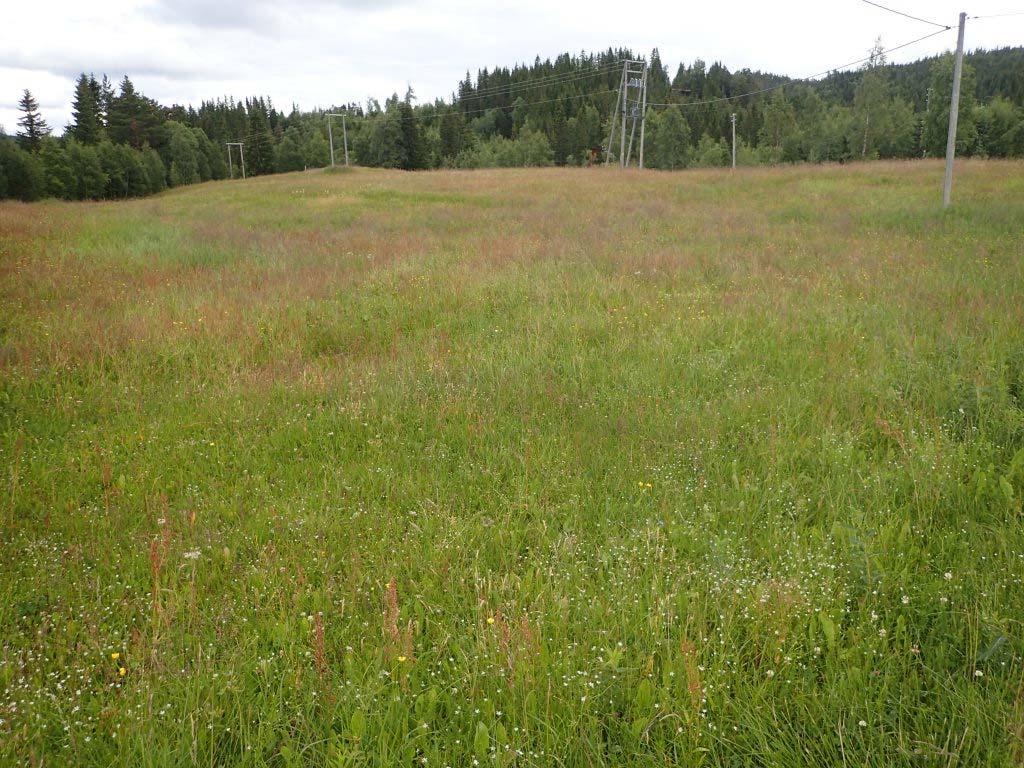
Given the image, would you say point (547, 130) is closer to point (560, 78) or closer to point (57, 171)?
point (560, 78)

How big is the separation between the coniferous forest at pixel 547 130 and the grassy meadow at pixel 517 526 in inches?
1785

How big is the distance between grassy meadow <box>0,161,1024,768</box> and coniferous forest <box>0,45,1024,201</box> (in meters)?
45.3

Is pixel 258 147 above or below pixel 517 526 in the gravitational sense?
above

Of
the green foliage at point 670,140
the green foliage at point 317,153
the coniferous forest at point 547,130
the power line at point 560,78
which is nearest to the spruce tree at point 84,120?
the coniferous forest at point 547,130

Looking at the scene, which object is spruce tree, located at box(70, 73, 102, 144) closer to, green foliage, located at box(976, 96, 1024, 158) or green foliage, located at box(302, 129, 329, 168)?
green foliage, located at box(302, 129, 329, 168)

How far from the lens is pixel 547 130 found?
323ft

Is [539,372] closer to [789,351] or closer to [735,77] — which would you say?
[789,351]

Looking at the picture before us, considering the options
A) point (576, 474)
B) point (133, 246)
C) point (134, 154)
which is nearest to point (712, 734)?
point (576, 474)

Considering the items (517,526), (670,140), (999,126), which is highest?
(670,140)

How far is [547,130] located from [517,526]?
339 feet

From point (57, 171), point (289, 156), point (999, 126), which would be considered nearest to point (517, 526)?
point (57, 171)

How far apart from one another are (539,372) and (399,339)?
7.51ft

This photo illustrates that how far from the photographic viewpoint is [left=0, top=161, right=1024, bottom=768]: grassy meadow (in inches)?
101

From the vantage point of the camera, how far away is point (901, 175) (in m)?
25.8
